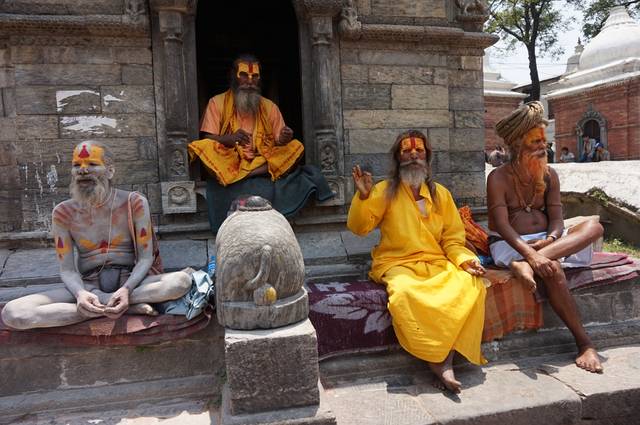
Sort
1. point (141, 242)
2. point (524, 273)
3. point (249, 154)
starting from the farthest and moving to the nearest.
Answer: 1. point (249, 154)
2. point (524, 273)
3. point (141, 242)

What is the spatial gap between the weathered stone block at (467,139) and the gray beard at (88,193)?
384cm

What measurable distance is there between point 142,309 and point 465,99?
4256 millimetres

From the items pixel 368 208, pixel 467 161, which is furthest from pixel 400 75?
pixel 368 208

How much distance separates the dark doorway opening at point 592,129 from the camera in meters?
17.4

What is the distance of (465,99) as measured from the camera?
5402 millimetres

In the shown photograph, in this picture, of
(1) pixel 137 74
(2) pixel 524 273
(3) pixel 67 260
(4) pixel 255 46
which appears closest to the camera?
(3) pixel 67 260

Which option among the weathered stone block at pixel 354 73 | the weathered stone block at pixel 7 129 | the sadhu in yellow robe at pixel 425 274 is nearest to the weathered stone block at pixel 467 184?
the weathered stone block at pixel 354 73

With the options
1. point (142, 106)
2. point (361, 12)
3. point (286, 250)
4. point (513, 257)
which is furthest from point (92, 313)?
point (361, 12)

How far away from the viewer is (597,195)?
6469 millimetres

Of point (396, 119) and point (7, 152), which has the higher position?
point (396, 119)

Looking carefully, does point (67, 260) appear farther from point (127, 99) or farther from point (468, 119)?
point (468, 119)

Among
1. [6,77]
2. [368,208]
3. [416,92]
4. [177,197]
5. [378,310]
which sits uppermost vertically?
[6,77]

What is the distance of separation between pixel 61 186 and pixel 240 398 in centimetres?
310

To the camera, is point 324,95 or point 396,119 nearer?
point 324,95
